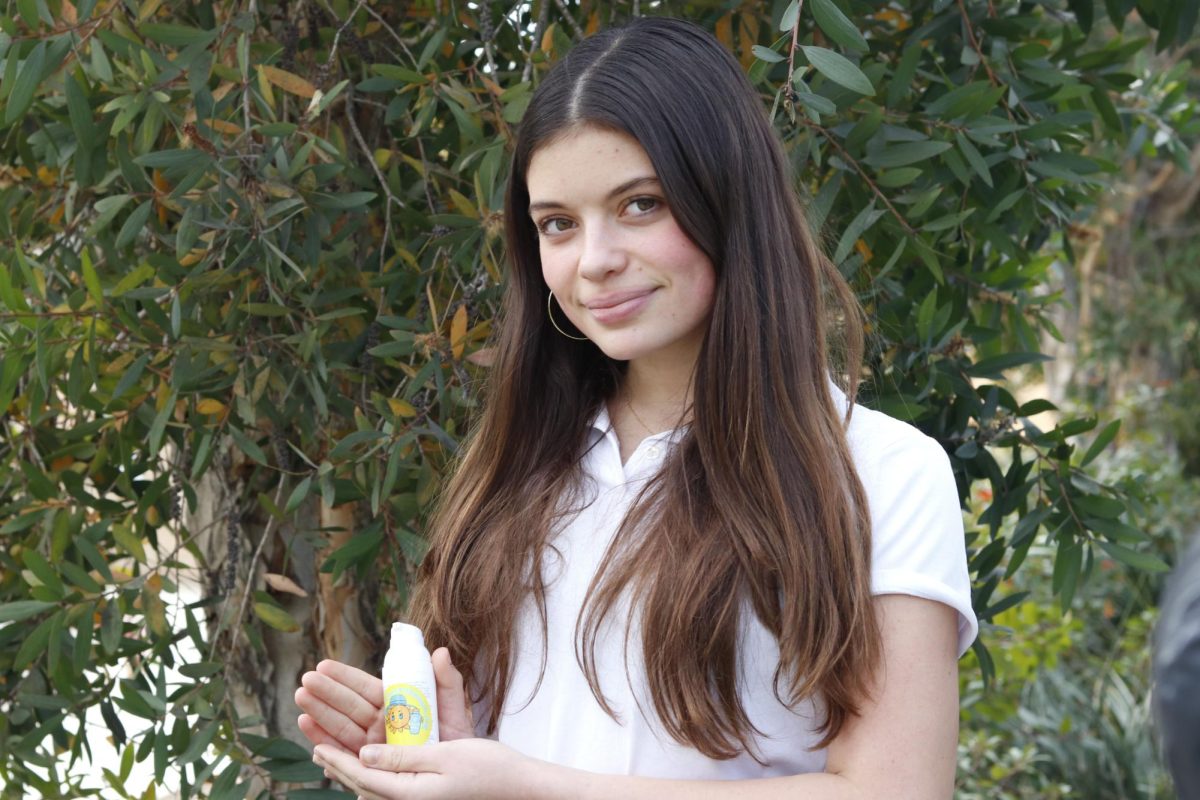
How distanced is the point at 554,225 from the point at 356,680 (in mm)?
647

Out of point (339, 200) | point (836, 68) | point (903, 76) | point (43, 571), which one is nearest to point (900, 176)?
point (903, 76)

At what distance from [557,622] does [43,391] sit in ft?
3.02

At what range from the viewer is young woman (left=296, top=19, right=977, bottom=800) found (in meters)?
1.52

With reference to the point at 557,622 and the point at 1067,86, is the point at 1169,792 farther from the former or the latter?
the point at 557,622

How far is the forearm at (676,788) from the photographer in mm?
1491

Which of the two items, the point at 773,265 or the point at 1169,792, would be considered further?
the point at 1169,792

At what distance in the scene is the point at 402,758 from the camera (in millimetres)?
1548

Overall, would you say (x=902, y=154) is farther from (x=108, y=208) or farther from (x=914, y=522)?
(x=108, y=208)

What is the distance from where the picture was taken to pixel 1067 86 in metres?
2.32

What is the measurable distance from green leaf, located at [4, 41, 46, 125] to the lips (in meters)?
0.90

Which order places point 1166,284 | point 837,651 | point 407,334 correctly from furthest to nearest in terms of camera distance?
point 1166,284 → point 407,334 → point 837,651

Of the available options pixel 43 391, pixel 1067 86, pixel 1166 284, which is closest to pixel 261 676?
pixel 43 391

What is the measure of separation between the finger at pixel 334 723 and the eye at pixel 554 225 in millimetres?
669

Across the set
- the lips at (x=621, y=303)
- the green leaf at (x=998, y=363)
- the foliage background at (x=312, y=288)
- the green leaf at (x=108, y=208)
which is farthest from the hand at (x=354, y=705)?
the green leaf at (x=998, y=363)
